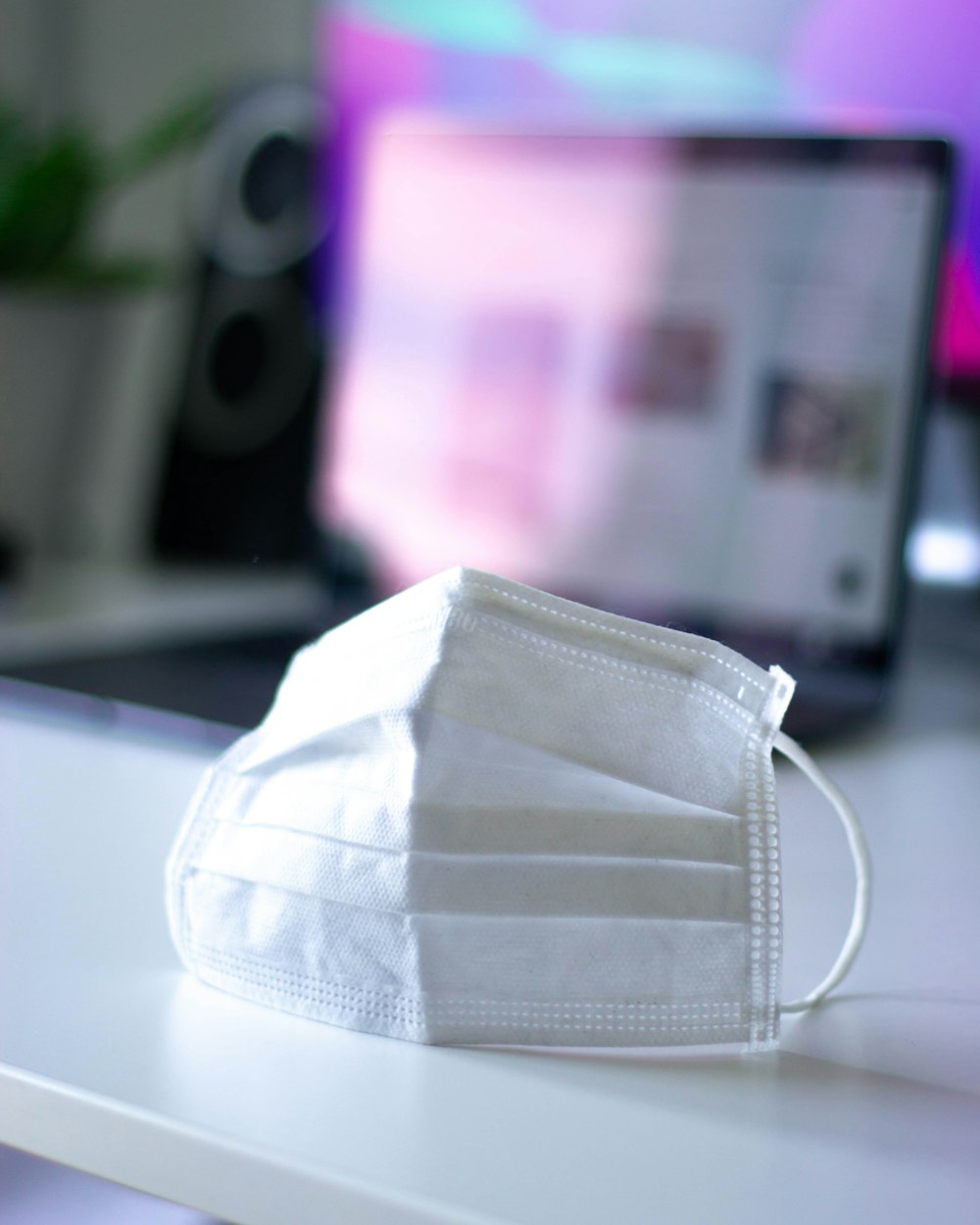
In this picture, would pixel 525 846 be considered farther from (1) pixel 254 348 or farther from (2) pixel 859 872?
(1) pixel 254 348

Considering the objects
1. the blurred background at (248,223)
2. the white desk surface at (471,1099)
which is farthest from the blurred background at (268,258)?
the white desk surface at (471,1099)

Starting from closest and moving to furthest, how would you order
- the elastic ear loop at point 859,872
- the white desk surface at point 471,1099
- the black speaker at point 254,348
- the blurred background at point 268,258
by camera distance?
the white desk surface at point 471,1099
the elastic ear loop at point 859,872
the blurred background at point 268,258
the black speaker at point 254,348

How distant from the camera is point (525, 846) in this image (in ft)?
1.34

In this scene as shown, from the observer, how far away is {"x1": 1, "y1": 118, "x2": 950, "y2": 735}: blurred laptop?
0.85 metres

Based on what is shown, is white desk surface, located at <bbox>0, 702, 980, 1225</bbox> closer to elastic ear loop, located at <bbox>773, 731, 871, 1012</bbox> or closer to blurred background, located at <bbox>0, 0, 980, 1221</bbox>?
elastic ear loop, located at <bbox>773, 731, 871, 1012</bbox>

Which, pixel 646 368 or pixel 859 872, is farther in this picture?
pixel 646 368

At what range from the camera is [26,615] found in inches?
40.6

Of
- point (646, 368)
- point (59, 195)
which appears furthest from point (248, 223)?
point (646, 368)

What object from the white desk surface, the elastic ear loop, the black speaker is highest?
the black speaker

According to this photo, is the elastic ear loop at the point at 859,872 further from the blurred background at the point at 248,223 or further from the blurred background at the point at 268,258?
the blurred background at the point at 248,223

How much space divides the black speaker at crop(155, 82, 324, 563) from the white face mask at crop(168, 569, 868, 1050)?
0.90 metres

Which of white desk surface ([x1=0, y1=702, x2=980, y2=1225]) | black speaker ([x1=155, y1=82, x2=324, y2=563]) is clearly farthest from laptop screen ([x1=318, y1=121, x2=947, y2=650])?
white desk surface ([x1=0, y1=702, x2=980, y2=1225])

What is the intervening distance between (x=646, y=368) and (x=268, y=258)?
0.52 meters

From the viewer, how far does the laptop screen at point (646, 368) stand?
86 centimetres
